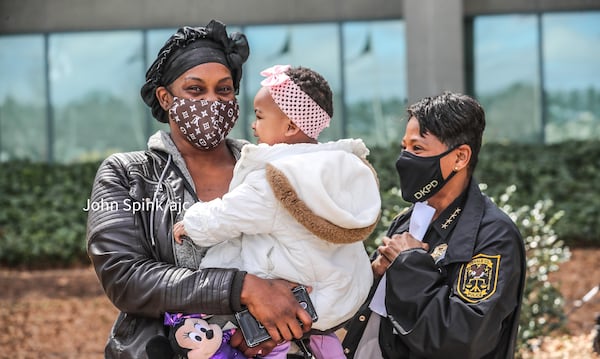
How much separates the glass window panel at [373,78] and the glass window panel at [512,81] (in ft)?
4.72

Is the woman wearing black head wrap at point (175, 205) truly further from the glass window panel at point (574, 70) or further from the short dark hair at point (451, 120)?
the glass window panel at point (574, 70)

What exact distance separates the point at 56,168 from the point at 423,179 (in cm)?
1188

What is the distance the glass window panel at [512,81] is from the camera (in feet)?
49.8

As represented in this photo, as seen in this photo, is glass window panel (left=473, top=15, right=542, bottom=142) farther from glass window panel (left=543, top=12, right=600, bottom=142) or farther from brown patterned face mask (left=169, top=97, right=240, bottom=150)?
brown patterned face mask (left=169, top=97, right=240, bottom=150)

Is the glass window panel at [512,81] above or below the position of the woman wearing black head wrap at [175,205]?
below

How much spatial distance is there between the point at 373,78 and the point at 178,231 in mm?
12527

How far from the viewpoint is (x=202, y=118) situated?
11.2 ft

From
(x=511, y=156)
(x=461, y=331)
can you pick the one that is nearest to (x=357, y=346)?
(x=461, y=331)

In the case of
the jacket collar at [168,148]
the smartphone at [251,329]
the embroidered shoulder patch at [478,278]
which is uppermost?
the jacket collar at [168,148]

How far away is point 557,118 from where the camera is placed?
1522 centimetres

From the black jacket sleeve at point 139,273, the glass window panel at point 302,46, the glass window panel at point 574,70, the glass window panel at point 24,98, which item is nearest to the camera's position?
the black jacket sleeve at point 139,273

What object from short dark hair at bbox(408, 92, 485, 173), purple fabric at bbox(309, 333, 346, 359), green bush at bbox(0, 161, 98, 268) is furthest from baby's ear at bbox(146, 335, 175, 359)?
green bush at bbox(0, 161, 98, 268)

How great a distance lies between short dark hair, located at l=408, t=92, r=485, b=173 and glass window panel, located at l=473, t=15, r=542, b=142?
1194cm

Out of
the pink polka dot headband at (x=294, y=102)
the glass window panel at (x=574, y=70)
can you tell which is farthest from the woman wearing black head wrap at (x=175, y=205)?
the glass window panel at (x=574, y=70)
